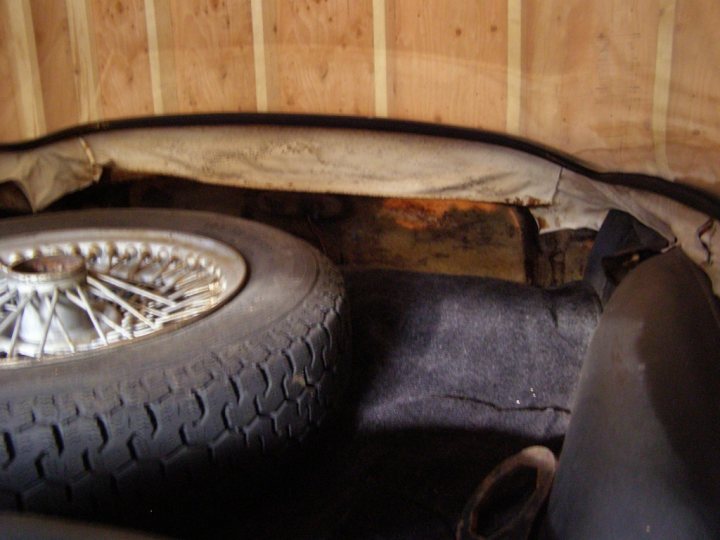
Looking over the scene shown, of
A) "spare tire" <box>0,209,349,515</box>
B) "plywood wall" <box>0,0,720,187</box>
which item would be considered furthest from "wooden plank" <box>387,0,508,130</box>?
"spare tire" <box>0,209,349,515</box>

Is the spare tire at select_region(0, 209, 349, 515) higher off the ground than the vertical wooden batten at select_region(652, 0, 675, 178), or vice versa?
the vertical wooden batten at select_region(652, 0, 675, 178)

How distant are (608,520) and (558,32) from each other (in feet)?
2.91

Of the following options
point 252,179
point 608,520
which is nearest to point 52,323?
point 252,179

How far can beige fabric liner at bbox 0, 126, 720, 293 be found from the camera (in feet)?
4.32

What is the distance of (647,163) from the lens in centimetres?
111

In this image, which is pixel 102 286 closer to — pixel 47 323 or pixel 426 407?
pixel 47 323

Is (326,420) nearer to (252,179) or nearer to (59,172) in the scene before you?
(252,179)

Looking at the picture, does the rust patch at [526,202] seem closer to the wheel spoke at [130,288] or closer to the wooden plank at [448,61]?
the wooden plank at [448,61]

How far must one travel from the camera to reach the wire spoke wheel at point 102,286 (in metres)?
→ 1.10

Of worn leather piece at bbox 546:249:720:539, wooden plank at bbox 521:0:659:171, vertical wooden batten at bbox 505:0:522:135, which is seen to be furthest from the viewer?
vertical wooden batten at bbox 505:0:522:135

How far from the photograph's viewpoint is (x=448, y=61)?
1370 millimetres

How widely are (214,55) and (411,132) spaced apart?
493 mm

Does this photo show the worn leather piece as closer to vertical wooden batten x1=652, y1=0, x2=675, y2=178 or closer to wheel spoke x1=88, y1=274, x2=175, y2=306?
vertical wooden batten x1=652, y1=0, x2=675, y2=178

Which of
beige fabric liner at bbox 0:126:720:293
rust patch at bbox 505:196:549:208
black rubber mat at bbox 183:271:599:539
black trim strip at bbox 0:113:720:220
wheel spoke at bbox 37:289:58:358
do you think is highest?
black trim strip at bbox 0:113:720:220
